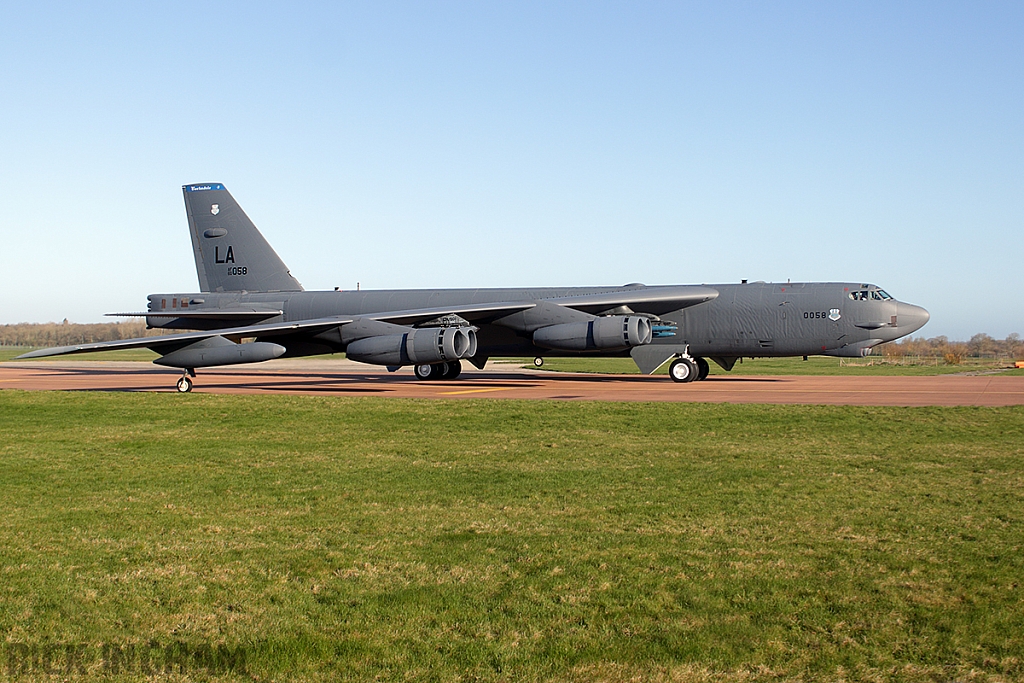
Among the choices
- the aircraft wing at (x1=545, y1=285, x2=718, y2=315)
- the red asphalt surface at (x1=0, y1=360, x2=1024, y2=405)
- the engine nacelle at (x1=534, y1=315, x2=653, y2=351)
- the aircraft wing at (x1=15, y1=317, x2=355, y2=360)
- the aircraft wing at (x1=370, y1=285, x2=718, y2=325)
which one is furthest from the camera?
the aircraft wing at (x1=545, y1=285, x2=718, y2=315)

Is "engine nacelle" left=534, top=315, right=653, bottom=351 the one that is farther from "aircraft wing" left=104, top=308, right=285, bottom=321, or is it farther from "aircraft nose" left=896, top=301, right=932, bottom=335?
"aircraft wing" left=104, top=308, right=285, bottom=321

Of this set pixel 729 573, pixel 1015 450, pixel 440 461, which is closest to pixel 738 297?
pixel 1015 450

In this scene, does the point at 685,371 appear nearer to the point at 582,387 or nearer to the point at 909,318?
the point at 582,387

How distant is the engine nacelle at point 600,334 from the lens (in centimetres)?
2855

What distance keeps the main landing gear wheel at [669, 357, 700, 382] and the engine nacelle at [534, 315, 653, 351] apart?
5.50 ft

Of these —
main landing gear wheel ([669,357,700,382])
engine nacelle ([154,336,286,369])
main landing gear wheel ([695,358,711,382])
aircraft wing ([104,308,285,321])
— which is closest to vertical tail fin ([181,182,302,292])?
aircraft wing ([104,308,285,321])

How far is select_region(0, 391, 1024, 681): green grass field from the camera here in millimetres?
4996

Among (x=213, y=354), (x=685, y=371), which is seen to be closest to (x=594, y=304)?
(x=685, y=371)

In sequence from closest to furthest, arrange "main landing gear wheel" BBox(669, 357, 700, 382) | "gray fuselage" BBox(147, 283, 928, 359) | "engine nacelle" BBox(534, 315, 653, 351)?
1. "engine nacelle" BBox(534, 315, 653, 351)
2. "gray fuselage" BBox(147, 283, 928, 359)
3. "main landing gear wheel" BBox(669, 357, 700, 382)

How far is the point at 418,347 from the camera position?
89.1 ft

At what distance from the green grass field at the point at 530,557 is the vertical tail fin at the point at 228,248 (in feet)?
77.1

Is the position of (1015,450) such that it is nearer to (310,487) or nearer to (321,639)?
(310,487)

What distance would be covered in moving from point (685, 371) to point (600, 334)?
362 cm

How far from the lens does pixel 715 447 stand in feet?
42.7
